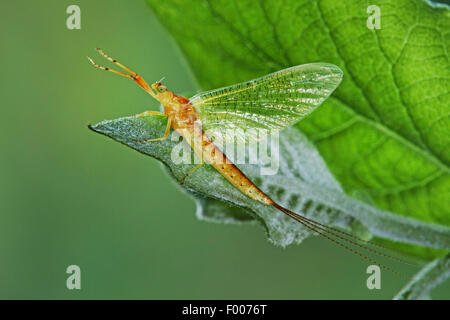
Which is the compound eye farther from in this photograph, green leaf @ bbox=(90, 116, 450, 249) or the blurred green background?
the blurred green background

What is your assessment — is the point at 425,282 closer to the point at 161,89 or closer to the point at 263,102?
the point at 263,102

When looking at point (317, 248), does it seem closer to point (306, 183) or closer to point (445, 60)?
point (306, 183)

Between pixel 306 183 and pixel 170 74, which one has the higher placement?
pixel 170 74

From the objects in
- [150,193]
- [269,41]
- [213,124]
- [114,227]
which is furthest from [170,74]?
[269,41]

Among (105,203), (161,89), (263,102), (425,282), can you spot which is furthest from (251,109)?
(105,203)

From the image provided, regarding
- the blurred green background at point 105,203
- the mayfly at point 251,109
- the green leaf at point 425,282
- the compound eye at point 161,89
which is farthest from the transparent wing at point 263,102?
the blurred green background at point 105,203

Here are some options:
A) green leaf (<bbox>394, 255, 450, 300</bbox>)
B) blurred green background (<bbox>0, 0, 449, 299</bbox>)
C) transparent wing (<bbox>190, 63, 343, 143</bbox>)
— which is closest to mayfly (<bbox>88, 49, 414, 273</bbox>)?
transparent wing (<bbox>190, 63, 343, 143</bbox>)

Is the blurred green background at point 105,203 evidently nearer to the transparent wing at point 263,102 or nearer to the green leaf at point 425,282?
the transparent wing at point 263,102
